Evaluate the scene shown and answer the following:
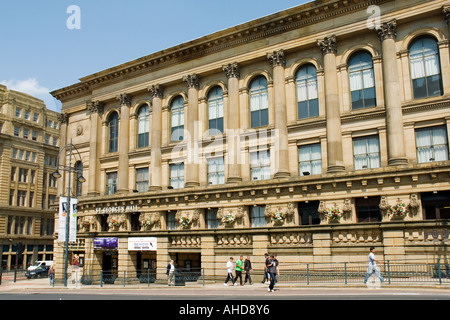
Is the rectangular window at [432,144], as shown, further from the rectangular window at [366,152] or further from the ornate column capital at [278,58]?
the ornate column capital at [278,58]

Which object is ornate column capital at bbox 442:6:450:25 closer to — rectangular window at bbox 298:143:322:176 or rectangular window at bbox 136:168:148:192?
rectangular window at bbox 298:143:322:176

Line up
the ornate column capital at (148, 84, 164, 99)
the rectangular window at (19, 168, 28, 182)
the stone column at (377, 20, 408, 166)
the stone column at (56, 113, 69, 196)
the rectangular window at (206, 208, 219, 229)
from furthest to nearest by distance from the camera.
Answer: the rectangular window at (19, 168, 28, 182)
the stone column at (56, 113, 69, 196)
the ornate column capital at (148, 84, 164, 99)
the rectangular window at (206, 208, 219, 229)
the stone column at (377, 20, 408, 166)

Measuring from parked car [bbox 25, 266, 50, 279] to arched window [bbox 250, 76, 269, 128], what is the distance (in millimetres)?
35292

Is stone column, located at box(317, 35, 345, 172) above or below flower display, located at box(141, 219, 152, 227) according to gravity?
above

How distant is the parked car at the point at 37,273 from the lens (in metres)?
53.5

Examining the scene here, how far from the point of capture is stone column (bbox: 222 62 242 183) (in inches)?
1390

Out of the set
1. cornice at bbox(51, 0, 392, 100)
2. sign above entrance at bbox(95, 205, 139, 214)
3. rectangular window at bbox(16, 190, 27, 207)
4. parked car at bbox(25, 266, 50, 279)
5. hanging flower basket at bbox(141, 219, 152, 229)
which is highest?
cornice at bbox(51, 0, 392, 100)

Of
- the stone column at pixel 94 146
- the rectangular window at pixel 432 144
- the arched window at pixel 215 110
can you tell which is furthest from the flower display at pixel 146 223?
the rectangular window at pixel 432 144

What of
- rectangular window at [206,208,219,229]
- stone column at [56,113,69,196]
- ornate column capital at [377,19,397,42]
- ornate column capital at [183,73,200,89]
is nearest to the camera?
ornate column capital at [377,19,397,42]

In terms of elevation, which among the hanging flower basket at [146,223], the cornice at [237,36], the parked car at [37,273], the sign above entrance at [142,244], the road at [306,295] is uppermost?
the cornice at [237,36]

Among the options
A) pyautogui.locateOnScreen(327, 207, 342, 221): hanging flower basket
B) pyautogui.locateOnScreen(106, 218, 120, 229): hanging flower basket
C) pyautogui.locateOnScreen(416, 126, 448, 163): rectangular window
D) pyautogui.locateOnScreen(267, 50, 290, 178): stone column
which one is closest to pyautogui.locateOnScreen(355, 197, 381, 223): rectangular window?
pyautogui.locateOnScreen(327, 207, 342, 221): hanging flower basket

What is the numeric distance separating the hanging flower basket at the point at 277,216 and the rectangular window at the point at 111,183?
1922 centimetres

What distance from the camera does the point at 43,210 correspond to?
271 feet
